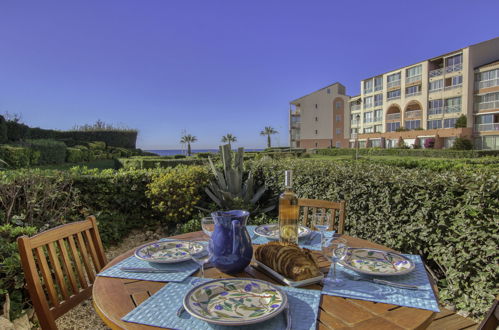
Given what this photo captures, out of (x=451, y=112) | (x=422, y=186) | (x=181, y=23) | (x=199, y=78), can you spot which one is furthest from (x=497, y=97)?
(x=422, y=186)

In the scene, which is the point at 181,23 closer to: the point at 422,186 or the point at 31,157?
the point at 31,157

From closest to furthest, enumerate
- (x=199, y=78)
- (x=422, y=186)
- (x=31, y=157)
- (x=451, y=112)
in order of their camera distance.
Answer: (x=422, y=186), (x=31, y=157), (x=199, y=78), (x=451, y=112)

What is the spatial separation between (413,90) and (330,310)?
39128 millimetres

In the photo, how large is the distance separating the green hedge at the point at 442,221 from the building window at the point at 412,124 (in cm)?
3541

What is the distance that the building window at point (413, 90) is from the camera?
108ft

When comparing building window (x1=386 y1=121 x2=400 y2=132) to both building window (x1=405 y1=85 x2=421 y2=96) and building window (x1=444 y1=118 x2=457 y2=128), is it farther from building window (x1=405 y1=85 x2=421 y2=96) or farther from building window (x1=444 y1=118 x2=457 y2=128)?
building window (x1=444 y1=118 x2=457 y2=128)

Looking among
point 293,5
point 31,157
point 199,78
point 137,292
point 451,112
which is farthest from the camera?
point 451,112

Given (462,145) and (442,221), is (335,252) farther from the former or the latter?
(462,145)

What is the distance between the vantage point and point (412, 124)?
112ft

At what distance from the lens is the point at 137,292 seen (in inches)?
46.4

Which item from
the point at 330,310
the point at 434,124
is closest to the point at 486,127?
the point at 434,124

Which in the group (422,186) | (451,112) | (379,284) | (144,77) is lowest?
(379,284)

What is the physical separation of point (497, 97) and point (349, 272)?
115ft

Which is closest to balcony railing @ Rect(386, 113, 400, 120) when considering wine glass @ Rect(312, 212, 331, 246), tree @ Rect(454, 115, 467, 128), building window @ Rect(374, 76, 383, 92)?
building window @ Rect(374, 76, 383, 92)
